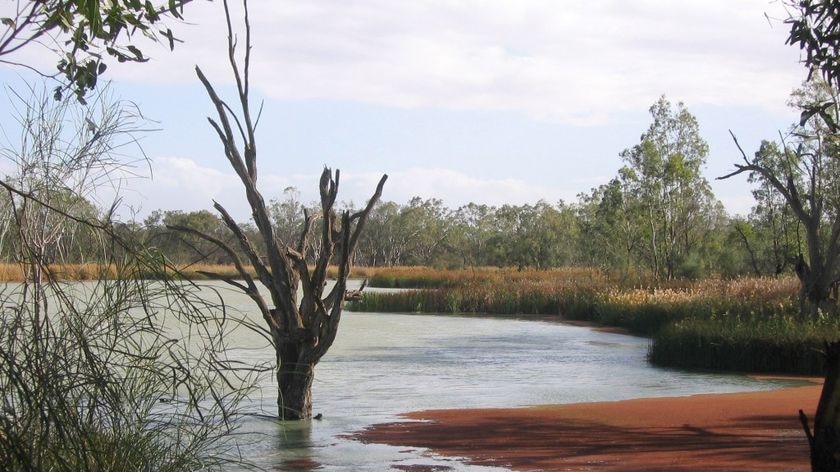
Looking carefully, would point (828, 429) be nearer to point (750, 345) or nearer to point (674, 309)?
point (750, 345)

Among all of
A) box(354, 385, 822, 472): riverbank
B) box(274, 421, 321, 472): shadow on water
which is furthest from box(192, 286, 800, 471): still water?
box(354, 385, 822, 472): riverbank

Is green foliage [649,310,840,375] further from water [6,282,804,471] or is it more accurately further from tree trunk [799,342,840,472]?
tree trunk [799,342,840,472]

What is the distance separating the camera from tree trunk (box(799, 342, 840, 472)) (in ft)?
18.1

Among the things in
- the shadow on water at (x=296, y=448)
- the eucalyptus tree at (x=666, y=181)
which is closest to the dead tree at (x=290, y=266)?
the shadow on water at (x=296, y=448)

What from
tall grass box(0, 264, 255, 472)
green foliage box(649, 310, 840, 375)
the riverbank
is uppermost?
tall grass box(0, 264, 255, 472)

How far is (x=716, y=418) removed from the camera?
467 inches

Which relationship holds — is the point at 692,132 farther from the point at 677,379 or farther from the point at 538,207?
the point at 538,207

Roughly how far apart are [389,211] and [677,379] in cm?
8158

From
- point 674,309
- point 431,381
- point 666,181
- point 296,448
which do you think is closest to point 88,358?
point 296,448

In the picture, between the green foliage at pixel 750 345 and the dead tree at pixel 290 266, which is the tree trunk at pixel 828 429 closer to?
the dead tree at pixel 290 266

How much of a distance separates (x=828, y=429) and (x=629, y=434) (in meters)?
5.47

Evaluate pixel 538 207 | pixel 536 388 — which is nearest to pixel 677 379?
pixel 536 388

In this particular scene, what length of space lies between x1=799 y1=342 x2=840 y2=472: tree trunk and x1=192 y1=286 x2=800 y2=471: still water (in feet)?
10.8

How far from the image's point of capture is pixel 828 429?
555 centimetres
